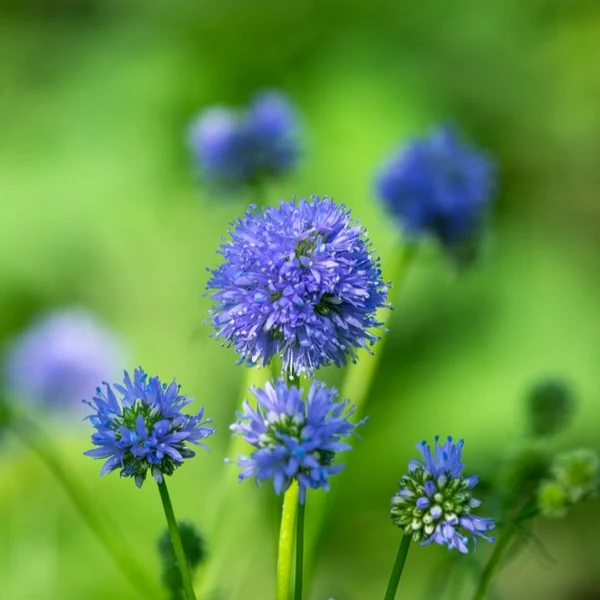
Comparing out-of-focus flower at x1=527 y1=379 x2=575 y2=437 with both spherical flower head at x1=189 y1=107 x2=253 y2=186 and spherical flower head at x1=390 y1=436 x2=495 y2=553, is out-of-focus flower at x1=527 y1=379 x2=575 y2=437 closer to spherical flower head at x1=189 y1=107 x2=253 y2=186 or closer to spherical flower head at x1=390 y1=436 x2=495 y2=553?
spherical flower head at x1=390 y1=436 x2=495 y2=553

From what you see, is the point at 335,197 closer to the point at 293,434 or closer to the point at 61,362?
the point at 61,362

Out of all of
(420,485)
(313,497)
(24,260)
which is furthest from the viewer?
(24,260)

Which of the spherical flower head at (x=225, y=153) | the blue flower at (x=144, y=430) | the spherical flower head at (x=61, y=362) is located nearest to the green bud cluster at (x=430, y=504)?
the blue flower at (x=144, y=430)

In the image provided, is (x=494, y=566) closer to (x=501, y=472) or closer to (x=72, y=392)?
(x=501, y=472)

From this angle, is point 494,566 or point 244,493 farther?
point 244,493

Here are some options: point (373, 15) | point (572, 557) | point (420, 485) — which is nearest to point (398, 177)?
point (420, 485)

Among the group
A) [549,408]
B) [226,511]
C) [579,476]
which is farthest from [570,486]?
[226,511]
